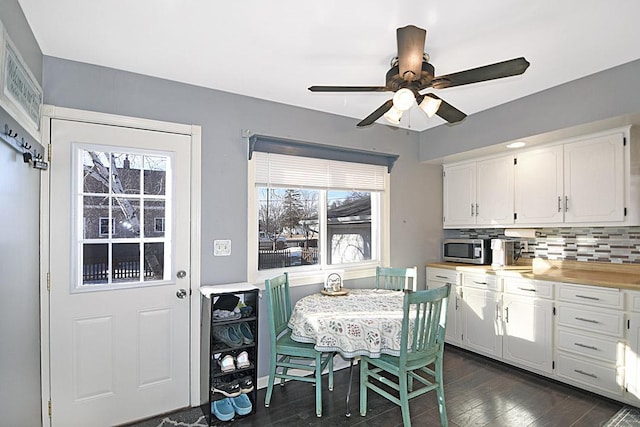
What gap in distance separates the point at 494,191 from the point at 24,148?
3900 millimetres

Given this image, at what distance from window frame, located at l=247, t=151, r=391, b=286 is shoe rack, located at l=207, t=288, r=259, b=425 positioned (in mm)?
414

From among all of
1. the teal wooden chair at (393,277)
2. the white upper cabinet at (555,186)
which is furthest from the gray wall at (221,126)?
the white upper cabinet at (555,186)

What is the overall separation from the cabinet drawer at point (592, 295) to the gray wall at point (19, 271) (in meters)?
3.72

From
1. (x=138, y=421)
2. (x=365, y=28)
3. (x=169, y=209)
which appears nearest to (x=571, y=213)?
(x=365, y=28)

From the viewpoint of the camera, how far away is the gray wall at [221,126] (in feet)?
7.73

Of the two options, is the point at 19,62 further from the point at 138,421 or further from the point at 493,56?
the point at 493,56

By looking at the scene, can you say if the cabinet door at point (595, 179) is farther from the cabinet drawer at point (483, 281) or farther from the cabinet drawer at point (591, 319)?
the cabinet drawer at point (483, 281)

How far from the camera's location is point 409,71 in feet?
5.98

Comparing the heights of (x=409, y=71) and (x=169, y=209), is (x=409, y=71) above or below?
above

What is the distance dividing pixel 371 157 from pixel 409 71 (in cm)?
185

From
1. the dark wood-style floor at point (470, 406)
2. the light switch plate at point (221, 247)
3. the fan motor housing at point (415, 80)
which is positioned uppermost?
the fan motor housing at point (415, 80)

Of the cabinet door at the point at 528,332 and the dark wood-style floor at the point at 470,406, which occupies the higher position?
the cabinet door at the point at 528,332

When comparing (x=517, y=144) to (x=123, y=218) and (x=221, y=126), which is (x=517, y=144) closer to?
(x=221, y=126)

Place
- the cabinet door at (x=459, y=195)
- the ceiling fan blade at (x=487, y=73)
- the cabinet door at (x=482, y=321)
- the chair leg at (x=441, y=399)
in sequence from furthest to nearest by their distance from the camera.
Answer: the cabinet door at (x=459, y=195) → the cabinet door at (x=482, y=321) → the chair leg at (x=441, y=399) → the ceiling fan blade at (x=487, y=73)
